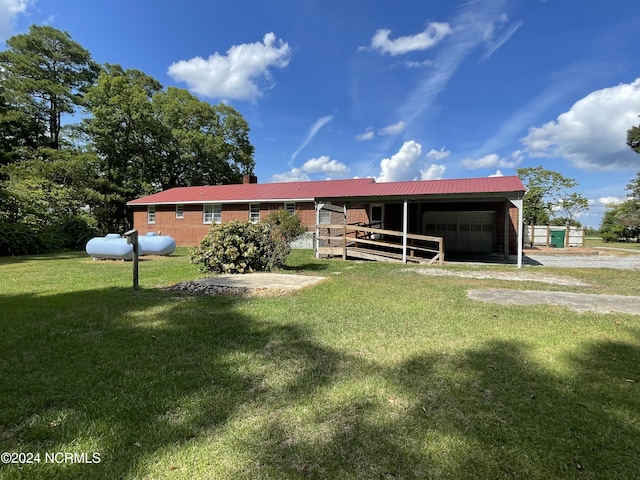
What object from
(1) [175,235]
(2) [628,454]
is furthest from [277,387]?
(1) [175,235]

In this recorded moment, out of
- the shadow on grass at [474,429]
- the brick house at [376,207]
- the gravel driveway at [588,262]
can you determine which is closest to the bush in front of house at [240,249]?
the brick house at [376,207]

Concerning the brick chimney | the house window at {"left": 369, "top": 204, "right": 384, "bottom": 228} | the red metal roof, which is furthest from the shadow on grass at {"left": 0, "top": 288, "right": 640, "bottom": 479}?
the brick chimney

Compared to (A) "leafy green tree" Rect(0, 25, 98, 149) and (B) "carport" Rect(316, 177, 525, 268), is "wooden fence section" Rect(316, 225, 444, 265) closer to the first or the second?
(B) "carport" Rect(316, 177, 525, 268)

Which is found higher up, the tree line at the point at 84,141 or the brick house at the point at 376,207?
the tree line at the point at 84,141

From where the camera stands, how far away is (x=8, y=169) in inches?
926

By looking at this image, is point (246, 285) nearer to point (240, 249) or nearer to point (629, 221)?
point (240, 249)

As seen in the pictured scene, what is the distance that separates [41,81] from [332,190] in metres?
24.9

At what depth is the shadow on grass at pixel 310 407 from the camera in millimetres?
2082

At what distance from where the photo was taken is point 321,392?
295 centimetres

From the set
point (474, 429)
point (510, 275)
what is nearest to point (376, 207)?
point (510, 275)

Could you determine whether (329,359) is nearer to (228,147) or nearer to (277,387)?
(277,387)

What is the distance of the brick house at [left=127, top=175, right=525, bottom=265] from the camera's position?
13320 mm

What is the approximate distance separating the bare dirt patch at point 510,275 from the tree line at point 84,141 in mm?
19893

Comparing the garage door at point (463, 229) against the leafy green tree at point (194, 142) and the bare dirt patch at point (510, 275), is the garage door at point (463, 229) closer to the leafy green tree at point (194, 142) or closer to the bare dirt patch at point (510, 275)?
the bare dirt patch at point (510, 275)
